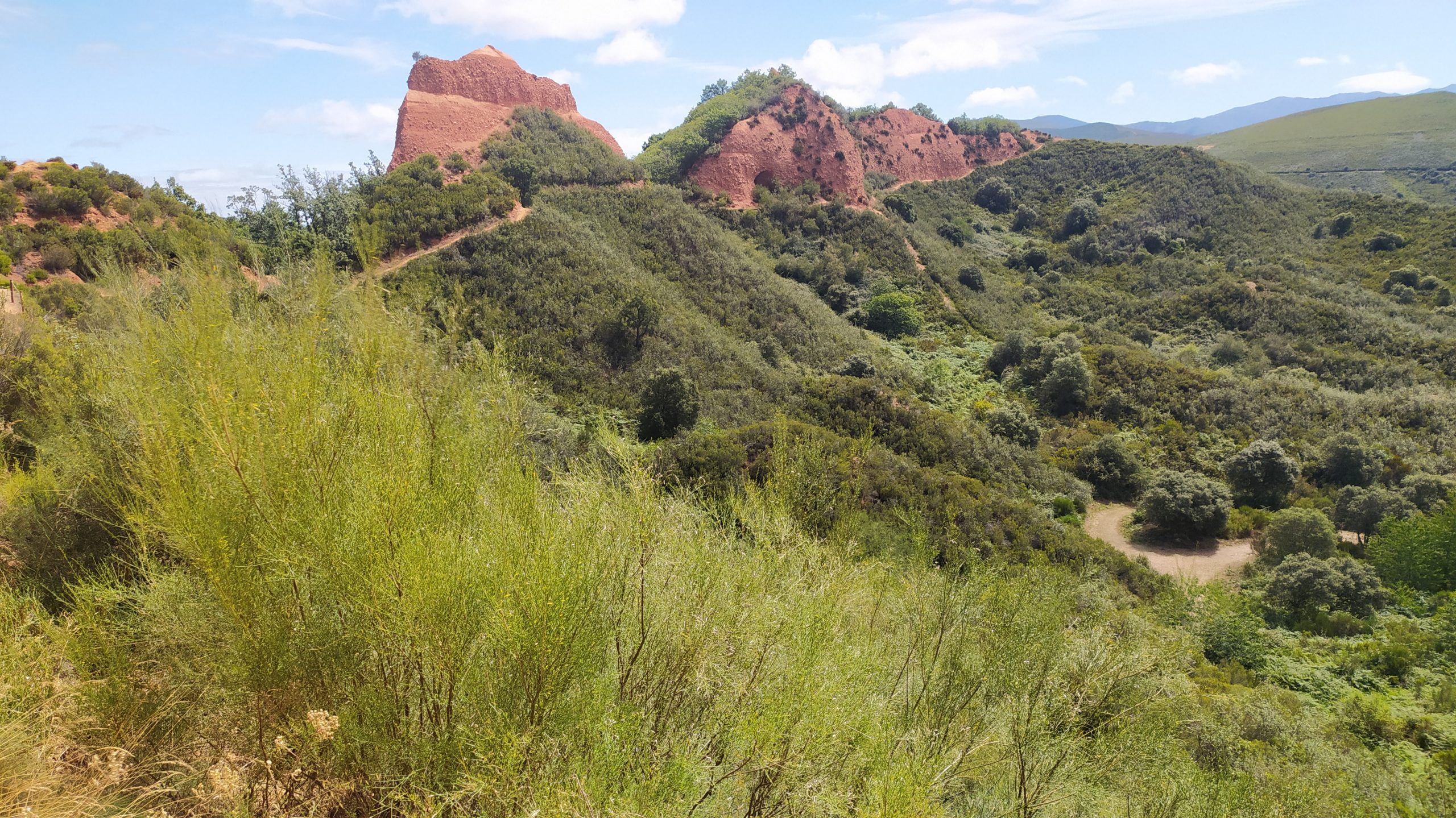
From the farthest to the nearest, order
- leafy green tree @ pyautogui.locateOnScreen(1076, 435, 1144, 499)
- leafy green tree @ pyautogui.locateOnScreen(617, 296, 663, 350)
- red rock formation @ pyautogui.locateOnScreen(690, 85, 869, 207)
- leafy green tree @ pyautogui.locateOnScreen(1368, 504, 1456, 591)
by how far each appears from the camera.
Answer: red rock formation @ pyautogui.locateOnScreen(690, 85, 869, 207)
leafy green tree @ pyautogui.locateOnScreen(617, 296, 663, 350)
leafy green tree @ pyautogui.locateOnScreen(1076, 435, 1144, 499)
leafy green tree @ pyautogui.locateOnScreen(1368, 504, 1456, 591)

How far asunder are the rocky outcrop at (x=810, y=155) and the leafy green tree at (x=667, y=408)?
866 inches

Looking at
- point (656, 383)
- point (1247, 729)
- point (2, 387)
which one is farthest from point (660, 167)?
point (1247, 729)

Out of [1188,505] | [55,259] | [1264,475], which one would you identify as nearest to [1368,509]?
[1264,475]

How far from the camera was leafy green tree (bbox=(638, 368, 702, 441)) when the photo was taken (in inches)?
655

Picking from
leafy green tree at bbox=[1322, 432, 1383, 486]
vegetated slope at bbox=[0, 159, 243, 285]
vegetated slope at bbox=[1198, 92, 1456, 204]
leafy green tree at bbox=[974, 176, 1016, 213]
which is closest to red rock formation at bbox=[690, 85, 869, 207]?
leafy green tree at bbox=[974, 176, 1016, 213]

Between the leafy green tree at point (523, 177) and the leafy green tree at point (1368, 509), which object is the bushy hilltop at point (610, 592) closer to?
the leafy green tree at point (1368, 509)

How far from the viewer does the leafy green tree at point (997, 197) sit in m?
45.4

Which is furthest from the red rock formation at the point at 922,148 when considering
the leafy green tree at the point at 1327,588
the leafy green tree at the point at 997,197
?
the leafy green tree at the point at 1327,588

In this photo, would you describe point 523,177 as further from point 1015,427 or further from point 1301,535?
point 1301,535

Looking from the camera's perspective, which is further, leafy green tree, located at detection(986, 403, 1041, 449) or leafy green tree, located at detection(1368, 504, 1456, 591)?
leafy green tree, located at detection(986, 403, 1041, 449)

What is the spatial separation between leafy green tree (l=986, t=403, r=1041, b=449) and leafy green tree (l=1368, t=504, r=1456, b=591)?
329 inches

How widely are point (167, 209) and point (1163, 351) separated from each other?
3956 centimetres

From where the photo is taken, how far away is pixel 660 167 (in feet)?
120

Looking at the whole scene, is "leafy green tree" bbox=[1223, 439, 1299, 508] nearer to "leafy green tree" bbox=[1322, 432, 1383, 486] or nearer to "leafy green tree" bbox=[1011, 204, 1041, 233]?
"leafy green tree" bbox=[1322, 432, 1383, 486]
